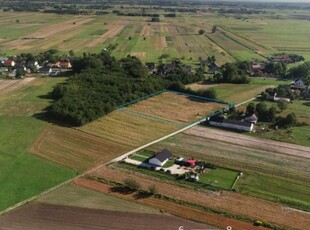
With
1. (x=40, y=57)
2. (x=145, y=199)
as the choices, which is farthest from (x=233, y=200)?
(x=40, y=57)

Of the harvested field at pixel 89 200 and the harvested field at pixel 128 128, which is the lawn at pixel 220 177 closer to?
the harvested field at pixel 89 200

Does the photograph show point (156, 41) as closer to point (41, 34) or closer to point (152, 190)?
point (41, 34)

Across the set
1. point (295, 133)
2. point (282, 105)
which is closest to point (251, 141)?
point (295, 133)

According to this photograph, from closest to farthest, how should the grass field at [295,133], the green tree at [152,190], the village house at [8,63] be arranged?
the green tree at [152,190] → the grass field at [295,133] → the village house at [8,63]

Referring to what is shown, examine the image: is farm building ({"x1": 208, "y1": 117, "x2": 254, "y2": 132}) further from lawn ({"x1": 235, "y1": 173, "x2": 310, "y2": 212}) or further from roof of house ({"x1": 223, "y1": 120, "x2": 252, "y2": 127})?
lawn ({"x1": 235, "y1": 173, "x2": 310, "y2": 212})

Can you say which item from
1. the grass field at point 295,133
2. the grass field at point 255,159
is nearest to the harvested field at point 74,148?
the grass field at point 255,159

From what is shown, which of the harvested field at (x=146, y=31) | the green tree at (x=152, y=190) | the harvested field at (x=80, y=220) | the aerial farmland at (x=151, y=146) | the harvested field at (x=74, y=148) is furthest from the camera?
the harvested field at (x=146, y=31)

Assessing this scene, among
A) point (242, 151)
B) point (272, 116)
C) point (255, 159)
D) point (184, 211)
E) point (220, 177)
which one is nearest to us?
point (184, 211)
